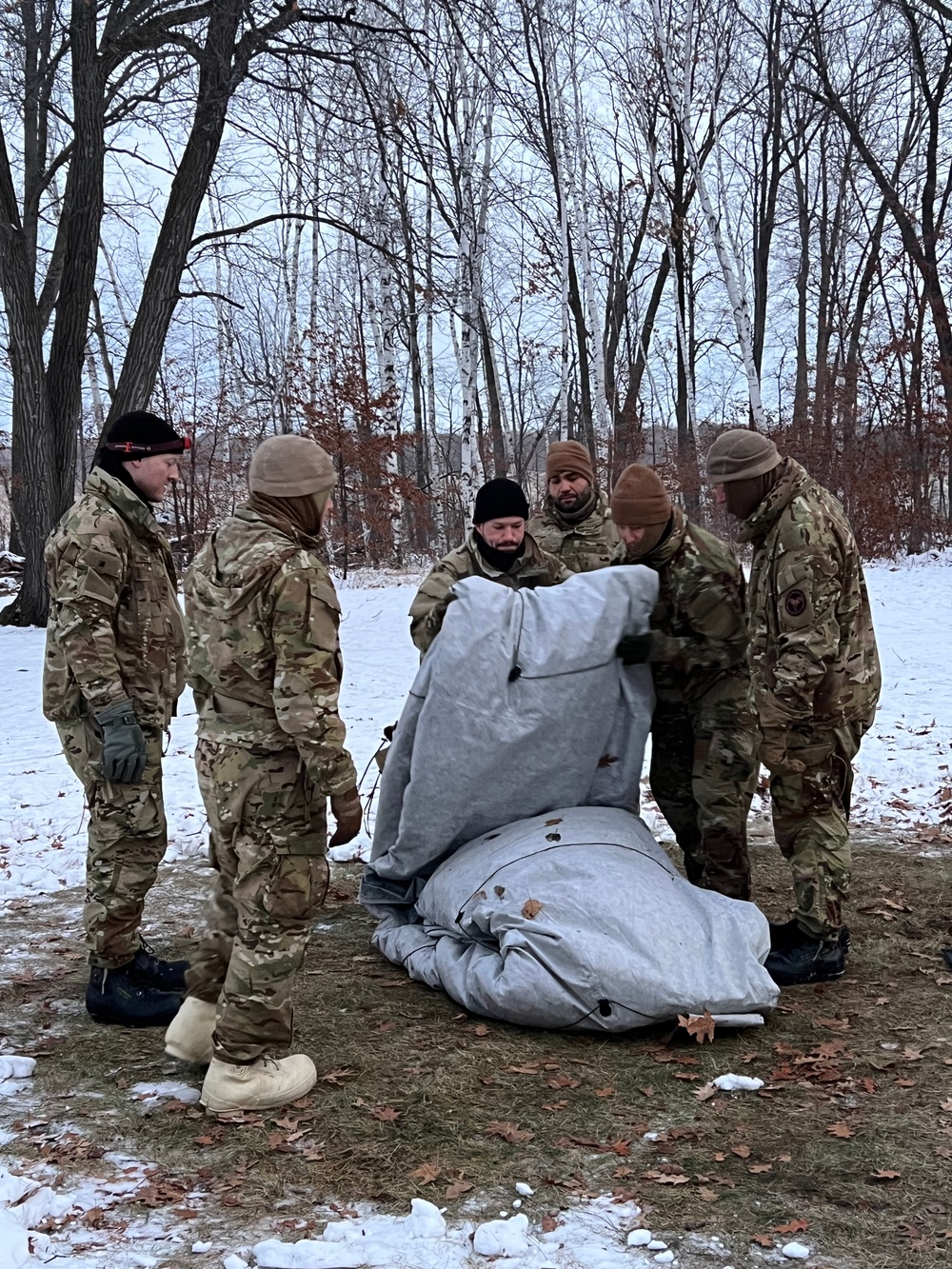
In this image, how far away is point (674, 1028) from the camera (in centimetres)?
386

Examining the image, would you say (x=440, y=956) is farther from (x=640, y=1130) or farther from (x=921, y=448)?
(x=921, y=448)

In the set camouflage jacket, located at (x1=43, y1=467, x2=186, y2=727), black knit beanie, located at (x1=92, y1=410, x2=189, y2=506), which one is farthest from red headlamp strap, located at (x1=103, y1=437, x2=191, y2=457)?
camouflage jacket, located at (x1=43, y1=467, x2=186, y2=727)

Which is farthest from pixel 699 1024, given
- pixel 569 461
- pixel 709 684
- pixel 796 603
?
pixel 569 461

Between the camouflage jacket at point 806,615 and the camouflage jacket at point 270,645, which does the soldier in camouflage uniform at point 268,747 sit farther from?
the camouflage jacket at point 806,615

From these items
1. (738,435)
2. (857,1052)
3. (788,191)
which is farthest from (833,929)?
(788,191)

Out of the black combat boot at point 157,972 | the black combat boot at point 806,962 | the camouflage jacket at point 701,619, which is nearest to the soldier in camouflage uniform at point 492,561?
the camouflage jacket at point 701,619

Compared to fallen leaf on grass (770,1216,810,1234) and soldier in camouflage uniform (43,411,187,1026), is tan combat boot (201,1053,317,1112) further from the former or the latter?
fallen leaf on grass (770,1216,810,1234)

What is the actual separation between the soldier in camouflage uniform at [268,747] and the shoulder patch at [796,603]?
185cm

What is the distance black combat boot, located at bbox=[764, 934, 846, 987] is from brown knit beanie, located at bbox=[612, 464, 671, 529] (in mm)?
1800

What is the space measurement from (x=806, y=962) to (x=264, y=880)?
2244 mm

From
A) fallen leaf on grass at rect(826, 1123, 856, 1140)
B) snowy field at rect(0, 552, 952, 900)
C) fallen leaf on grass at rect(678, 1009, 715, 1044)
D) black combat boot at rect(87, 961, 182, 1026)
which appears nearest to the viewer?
fallen leaf on grass at rect(826, 1123, 856, 1140)

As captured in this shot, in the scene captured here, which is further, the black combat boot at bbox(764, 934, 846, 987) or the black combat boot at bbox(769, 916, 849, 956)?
the black combat boot at bbox(769, 916, 849, 956)

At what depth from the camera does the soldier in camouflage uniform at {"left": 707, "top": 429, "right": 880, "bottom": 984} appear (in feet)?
14.1

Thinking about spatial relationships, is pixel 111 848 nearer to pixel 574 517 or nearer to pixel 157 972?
pixel 157 972
